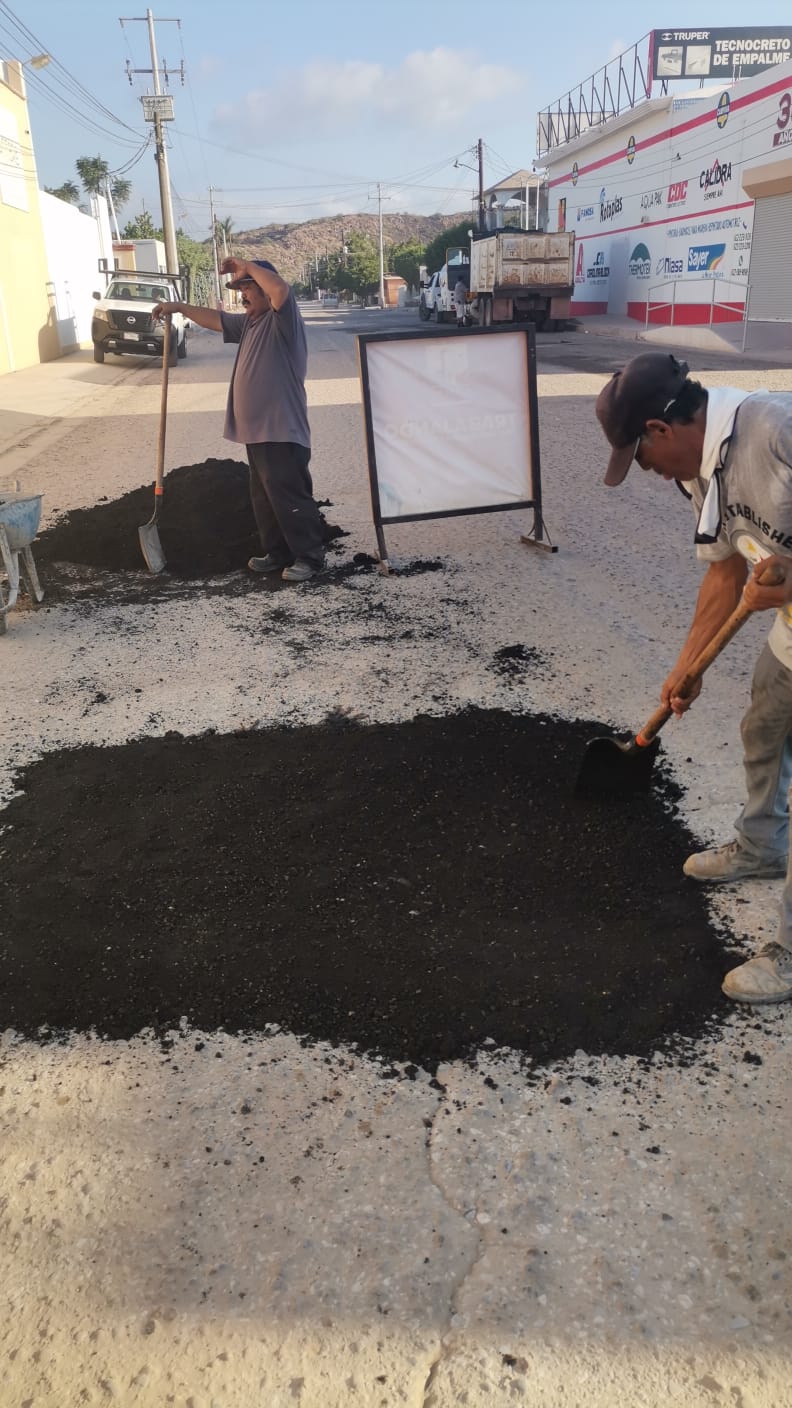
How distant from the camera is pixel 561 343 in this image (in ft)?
87.7

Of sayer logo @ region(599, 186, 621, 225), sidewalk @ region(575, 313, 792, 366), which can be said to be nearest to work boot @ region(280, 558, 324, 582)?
sidewalk @ region(575, 313, 792, 366)

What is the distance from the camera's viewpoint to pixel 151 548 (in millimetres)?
6844

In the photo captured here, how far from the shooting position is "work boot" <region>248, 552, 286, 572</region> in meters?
6.73

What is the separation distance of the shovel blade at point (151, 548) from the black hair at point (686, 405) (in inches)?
197

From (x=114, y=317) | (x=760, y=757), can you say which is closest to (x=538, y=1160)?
(x=760, y=757)

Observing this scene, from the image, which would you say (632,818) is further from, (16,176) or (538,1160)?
(16,176)

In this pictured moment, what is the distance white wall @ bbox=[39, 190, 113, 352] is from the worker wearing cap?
25.6 metres

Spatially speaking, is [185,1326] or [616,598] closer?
[185,1326]

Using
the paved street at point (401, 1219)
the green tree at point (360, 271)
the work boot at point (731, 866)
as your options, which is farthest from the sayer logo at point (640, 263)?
the green tree at point (360, 271)

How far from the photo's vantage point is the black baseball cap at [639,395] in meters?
2.40

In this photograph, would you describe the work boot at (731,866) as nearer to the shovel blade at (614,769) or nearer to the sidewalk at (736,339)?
the shovel blade at (614,769)

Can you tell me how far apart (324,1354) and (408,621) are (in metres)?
4.30

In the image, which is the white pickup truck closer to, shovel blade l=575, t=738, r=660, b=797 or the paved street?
shovel blade l=575, t=738, r=660, b=797

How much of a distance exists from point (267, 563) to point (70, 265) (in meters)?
29.5
